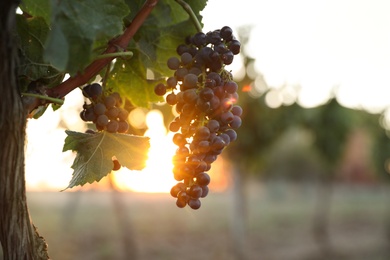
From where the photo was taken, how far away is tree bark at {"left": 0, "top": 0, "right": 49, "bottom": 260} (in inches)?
41.0

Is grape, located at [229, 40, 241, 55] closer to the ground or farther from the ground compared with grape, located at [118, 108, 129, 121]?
farther from the ground

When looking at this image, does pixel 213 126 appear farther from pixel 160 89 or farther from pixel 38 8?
pixel 38 8

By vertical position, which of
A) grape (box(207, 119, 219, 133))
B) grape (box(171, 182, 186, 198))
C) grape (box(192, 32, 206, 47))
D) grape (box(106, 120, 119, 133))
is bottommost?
grape (box(171, 182, 186, 198))

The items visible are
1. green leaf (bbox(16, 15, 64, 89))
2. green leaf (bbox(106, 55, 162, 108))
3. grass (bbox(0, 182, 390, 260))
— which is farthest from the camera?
grass (bbox(0, 182, 390, 260))

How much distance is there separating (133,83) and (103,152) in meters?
0.35

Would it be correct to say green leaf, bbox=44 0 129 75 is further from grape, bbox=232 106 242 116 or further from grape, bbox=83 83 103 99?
grape, bbox=232 106 242 116

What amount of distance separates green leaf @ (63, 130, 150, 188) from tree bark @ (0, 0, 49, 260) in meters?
0.27

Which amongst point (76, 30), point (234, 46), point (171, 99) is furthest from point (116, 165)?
point (76, 30)

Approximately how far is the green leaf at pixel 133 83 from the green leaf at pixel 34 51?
304mm

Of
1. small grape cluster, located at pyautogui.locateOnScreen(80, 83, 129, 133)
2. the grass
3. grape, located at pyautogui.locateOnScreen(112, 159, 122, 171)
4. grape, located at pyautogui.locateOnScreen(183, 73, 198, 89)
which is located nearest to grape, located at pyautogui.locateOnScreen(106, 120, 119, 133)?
small grape cluster, located at pyautogui.locateOnScreen(80, 83, 129, 133)

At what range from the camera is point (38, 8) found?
1428 mm

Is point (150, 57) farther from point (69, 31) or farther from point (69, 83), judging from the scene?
point (69, 31)

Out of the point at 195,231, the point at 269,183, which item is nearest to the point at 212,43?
the point at 195,231

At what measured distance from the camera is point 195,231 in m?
25.6
